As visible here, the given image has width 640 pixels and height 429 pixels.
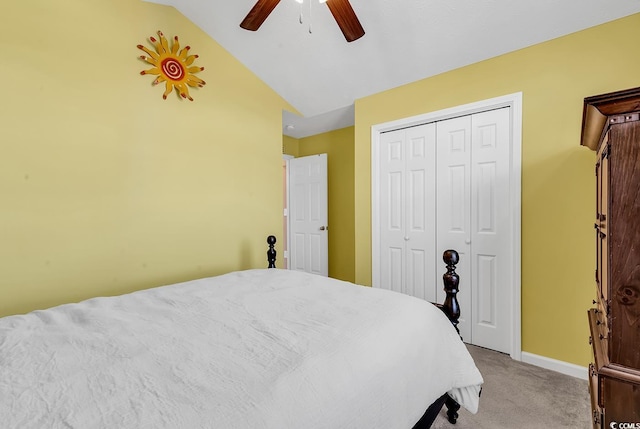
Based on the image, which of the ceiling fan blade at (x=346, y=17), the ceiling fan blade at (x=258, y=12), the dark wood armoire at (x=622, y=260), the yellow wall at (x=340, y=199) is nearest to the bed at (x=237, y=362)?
the dark wood armoire at (x=622, y=260)

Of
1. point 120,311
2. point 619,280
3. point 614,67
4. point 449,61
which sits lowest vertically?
point 120,311

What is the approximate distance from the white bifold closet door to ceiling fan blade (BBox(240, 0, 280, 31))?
168cm

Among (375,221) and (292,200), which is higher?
(292,200)

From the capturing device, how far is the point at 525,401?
1783 mm

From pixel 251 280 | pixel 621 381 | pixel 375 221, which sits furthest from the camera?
pixel 375 221

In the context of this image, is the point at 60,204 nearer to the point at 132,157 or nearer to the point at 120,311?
the point at 132,157

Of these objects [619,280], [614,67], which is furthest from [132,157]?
[614,67]

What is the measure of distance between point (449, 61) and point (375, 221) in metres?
1.63

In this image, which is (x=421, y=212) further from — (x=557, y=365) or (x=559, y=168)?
(x=557, y=365)

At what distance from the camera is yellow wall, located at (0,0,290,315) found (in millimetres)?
1847

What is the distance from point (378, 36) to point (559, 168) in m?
1.77

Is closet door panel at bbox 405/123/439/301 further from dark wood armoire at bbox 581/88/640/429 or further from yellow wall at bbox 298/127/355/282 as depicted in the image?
dark wood armoire at bbox 581/88/640/429

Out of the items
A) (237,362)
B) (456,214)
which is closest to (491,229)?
(456,214)

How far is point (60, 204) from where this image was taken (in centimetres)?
198
